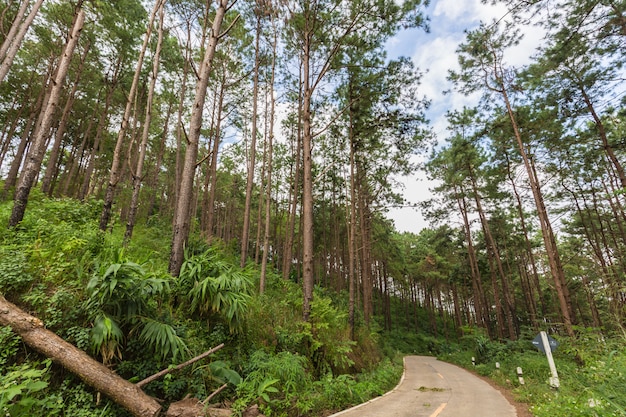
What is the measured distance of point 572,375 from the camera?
961 cm

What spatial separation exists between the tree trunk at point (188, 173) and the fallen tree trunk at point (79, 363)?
85.7 inches

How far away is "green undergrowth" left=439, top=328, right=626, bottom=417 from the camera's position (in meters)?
4.73

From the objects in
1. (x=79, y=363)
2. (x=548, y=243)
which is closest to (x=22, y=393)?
(x=79, y=363)

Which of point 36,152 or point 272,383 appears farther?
point 36,152

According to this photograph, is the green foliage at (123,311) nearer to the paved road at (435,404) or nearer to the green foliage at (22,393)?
the green foliage at (22,393)

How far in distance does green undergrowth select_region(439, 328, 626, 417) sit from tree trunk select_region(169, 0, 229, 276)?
7414mm

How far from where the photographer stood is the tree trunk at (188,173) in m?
5.88

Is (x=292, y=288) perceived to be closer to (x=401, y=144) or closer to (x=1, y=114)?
(x=401, y=144)

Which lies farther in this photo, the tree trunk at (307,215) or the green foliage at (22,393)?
the tree trunk at (307,215)

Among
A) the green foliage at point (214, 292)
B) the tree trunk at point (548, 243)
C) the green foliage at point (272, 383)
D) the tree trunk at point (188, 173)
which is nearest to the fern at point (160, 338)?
the green foliage at point (214, 292)

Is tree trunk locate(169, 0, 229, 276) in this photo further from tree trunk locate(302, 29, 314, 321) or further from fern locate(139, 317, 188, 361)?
tree trunk locate(302, 29, 314, 321)

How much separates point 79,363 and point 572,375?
14695 mm

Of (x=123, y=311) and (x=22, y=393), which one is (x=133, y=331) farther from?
(x=22, y=393)

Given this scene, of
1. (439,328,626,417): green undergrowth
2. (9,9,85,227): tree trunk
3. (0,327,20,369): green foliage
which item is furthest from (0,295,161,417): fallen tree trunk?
(439,328,626,417): green undergrowth
